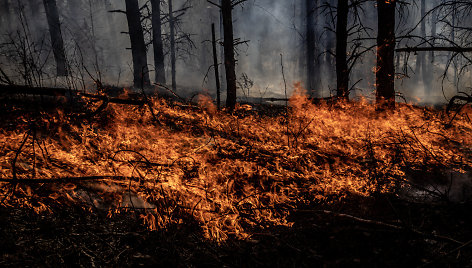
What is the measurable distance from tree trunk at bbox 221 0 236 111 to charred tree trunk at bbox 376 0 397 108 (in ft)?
15.1

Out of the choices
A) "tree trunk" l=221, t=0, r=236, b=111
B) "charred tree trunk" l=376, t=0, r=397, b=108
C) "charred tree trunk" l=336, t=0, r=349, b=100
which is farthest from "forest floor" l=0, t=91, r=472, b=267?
"tree trunk" l=221, t=0, r=236, b=111

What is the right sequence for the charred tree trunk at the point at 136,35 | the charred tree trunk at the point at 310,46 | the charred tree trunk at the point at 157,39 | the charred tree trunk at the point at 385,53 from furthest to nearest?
the charred tree trunk at the point at 310,46, the charred tree trunk at the point at 157,39, the charred tree trunk at the point at 136,35, the charred tree trunk at the point at 385,53

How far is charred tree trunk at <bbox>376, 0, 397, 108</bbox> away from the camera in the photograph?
280 inches

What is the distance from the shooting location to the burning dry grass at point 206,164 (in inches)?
138

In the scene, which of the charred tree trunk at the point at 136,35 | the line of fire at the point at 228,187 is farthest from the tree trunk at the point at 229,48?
the charred tree trunk at the point at 136,35

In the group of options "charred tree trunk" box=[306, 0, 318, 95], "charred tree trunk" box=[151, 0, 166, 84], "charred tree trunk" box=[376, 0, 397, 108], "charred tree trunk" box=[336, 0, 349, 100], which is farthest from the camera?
"charred tree trunk" box=[306, 0, 318, 95]

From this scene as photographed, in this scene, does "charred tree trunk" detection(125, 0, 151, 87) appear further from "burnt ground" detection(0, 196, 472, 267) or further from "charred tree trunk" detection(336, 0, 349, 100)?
"burnt ground" detection(0, 196, 472, 267)


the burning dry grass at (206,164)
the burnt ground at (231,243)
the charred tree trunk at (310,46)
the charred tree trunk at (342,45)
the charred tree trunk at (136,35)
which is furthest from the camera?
the charred tree trunk at (310,46)

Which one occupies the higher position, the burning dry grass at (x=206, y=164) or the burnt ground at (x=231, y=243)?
the burning dry grass at (x=206, y=164)

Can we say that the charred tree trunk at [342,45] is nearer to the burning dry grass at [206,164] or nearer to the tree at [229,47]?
the burning dry grass at [206,164]

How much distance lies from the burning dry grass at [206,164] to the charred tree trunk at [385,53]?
1.16 metres

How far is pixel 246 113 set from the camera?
9602 mm

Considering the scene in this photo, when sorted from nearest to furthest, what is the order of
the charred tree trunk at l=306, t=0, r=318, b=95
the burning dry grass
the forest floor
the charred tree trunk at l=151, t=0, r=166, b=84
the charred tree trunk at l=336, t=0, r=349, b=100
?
the forest floor
the burning dry grass
the charred tree trunk at l=336, t=0, r=349, b=100
the charred tree trunk at l=151, t=0, r=166, b=84
the charred tree trunk at l=306, t=0, r=318, b=95

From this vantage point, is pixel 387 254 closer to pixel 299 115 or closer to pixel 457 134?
pixel 457 134
